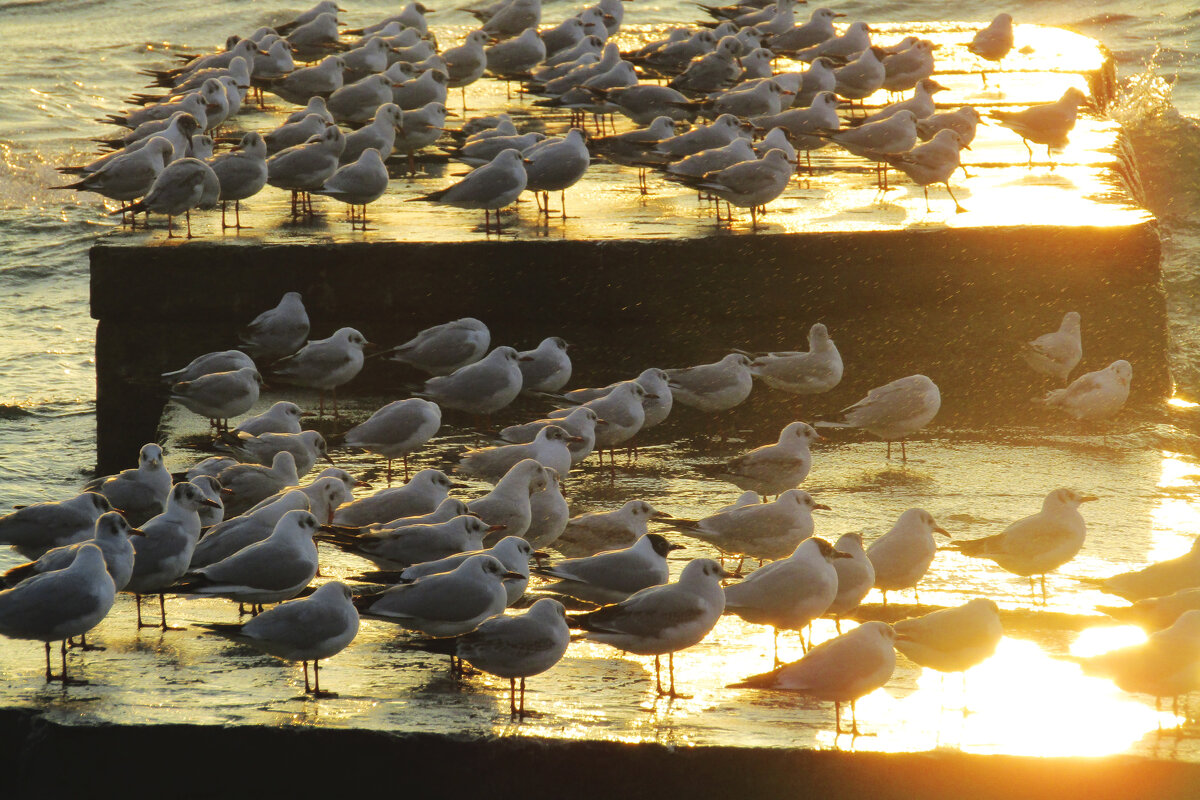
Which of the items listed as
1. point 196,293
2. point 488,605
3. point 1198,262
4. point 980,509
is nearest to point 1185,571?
point 980,509

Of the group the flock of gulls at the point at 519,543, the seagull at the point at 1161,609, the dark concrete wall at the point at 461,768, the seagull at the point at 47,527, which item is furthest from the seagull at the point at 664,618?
the seagull at the point at 47,527

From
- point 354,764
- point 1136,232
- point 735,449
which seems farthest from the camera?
point 1136,232

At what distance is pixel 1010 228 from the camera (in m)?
9.18

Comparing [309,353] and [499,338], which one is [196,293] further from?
[499,338]

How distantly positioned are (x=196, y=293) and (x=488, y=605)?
453 centimetres

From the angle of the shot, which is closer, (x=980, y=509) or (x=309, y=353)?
(x=980, y=509)

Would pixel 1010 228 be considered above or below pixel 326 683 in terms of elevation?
above

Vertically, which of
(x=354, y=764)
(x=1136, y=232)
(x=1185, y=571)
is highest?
(x=1136, y=232)

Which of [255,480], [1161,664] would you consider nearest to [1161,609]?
[1161,664]

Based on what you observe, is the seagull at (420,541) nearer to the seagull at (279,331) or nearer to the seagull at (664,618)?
the seagull at (664,618)

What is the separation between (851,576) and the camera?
229 inches

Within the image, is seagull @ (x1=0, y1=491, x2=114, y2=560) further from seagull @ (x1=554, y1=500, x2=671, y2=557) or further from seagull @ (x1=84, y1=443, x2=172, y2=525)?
seagull @ (x1=554, y1=500, x2=671, y2=557)

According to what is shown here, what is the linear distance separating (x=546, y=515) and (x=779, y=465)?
1355mm

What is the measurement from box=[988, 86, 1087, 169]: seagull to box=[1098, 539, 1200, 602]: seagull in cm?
600
